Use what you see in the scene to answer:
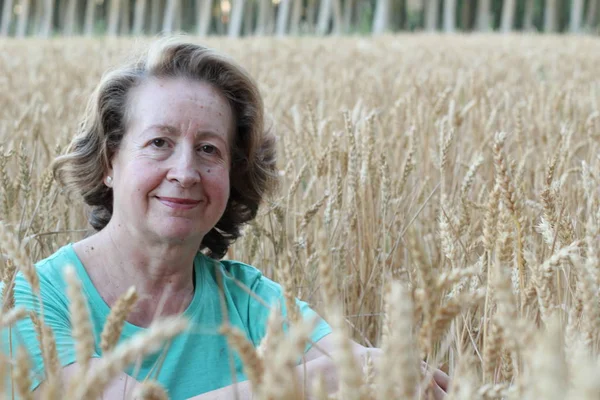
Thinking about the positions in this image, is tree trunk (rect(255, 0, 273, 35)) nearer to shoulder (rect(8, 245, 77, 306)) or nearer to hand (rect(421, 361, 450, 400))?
shoulder (rect(8, 245, 77, 306))

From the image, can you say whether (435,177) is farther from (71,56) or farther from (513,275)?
(71,56)

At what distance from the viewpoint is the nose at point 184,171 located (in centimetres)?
150

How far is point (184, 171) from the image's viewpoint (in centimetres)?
150

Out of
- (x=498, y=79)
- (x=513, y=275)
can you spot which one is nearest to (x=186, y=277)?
(x=513, y=275)

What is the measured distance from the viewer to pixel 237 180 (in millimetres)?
1864

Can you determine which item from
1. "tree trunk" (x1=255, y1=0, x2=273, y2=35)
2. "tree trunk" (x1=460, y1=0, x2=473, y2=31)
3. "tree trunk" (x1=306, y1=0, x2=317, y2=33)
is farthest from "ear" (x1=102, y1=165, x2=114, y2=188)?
"tree trunk" (x1=460, y1=0, x2=473, y2=31)

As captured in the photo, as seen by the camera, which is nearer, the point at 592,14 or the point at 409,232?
the point at 409,232

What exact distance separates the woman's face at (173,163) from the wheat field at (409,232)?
18 centimetres

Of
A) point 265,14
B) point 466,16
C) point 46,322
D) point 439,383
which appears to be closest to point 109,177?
point 46,322

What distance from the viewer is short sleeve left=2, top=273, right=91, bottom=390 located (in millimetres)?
1270

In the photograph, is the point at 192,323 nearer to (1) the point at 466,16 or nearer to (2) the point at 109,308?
(2) the point at 109,308

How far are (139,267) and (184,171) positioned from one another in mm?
216

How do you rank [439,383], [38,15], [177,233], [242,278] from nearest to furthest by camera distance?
[439,383], [177,233], [242,278], [38,15]

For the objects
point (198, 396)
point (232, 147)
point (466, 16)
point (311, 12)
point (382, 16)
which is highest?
point (466, 16)
